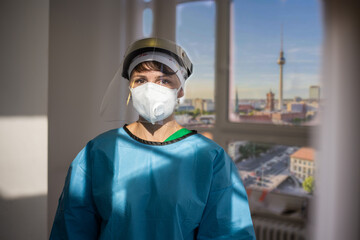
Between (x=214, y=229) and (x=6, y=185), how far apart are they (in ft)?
2.43

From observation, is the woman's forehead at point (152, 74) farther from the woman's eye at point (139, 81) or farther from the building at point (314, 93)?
the building at point (314, 93)

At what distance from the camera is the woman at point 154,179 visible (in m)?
0.81

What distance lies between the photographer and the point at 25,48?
1.02 meters

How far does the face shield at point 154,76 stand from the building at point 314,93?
1299 mm

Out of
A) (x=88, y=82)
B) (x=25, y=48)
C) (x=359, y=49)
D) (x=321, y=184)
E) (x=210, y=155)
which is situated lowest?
(x=321, y=184)

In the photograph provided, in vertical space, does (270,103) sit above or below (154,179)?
above

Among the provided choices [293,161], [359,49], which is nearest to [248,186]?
[293,161]

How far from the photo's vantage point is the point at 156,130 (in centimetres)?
89

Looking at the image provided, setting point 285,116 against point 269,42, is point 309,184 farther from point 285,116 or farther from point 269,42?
point 269,42

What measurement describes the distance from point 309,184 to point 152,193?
151 centimetres

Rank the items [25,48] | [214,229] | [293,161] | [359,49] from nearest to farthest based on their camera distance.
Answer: [214,229] < [25,48] < [359,49] < [293,161]

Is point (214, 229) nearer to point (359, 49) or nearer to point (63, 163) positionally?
point (63, 163)

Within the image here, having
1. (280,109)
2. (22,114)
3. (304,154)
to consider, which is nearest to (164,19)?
(22,114)

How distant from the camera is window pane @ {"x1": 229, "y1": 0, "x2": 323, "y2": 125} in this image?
1947 mm
